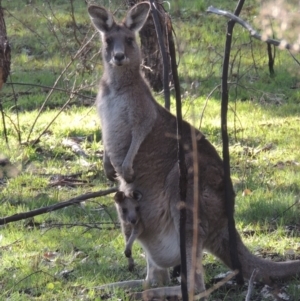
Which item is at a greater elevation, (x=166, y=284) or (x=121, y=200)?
(x=121, y=200)

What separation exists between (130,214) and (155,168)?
33cm

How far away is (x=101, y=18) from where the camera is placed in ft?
17.1

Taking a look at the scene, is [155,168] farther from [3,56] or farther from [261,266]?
[3,56]

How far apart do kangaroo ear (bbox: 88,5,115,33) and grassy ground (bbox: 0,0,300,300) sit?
57cm

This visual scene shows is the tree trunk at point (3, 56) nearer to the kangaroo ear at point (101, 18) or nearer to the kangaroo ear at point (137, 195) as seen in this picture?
the kangaroo ear at point (101, 18)

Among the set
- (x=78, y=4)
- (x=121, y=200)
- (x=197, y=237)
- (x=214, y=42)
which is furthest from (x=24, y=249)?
(x=78, y=4)

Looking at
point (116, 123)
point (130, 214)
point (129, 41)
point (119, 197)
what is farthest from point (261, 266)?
point (129, 41)

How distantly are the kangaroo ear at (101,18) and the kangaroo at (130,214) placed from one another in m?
1.23

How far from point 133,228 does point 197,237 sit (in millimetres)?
421

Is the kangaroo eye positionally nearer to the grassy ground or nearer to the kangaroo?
the grassy ground

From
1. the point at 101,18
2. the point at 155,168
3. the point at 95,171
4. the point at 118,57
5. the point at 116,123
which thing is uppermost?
the point at 101,18

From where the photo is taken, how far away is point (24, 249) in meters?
5.43

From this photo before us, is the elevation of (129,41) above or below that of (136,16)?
below

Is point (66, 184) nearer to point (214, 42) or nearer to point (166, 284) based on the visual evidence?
point (166, 284)
